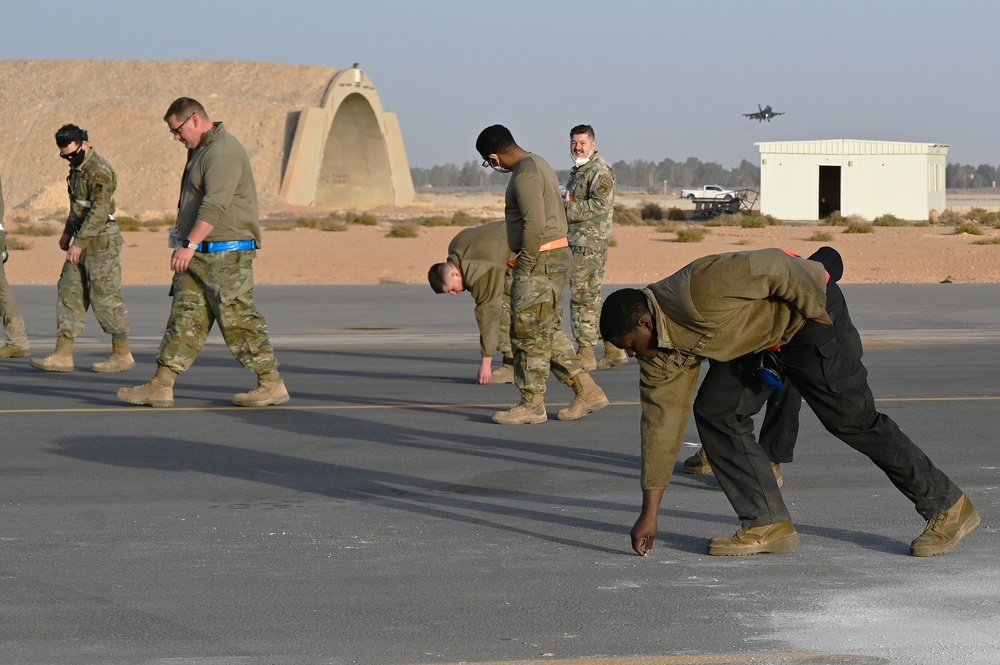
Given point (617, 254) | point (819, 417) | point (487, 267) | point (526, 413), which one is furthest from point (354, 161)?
point (819, 417)

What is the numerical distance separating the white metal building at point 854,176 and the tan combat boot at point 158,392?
46.1 metres

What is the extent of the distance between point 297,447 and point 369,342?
7.03 meters

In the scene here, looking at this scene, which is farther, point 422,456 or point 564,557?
point 422,456

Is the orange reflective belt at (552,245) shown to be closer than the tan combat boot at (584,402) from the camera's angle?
Yes

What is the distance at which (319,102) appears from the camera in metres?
84.9

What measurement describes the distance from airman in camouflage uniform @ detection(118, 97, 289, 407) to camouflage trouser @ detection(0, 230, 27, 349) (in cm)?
382

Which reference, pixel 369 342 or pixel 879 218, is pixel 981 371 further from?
pixel 879 218

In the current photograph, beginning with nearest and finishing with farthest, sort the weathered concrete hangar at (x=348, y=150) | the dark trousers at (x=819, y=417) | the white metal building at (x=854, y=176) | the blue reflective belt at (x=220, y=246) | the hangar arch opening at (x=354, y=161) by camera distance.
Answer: the dark trousers at (x=819, y=417), the blue reflective belt at (x=220, y=246), the white metal building at (x=854, y=176), the weathered concrete hangar at (x=348, y=150), the hangar arch opening at (x=354, y=161)

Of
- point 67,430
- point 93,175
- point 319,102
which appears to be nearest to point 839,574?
point 67,430

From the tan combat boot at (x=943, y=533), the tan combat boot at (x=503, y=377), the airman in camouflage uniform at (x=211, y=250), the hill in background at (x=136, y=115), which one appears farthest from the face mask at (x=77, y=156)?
the hill in background at (x=136, y=115)

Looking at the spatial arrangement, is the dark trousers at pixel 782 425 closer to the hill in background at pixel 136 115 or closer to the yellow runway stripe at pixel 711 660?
the yellow runway stripe at pixel 711 660

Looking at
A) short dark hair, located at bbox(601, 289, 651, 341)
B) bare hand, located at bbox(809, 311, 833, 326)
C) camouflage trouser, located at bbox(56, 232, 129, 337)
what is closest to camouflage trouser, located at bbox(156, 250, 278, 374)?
camouflage trouser, located at bbox(56, 232, 129, 337)

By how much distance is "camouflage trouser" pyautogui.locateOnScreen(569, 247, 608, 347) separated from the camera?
12.4 meters

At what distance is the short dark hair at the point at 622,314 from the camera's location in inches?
214
